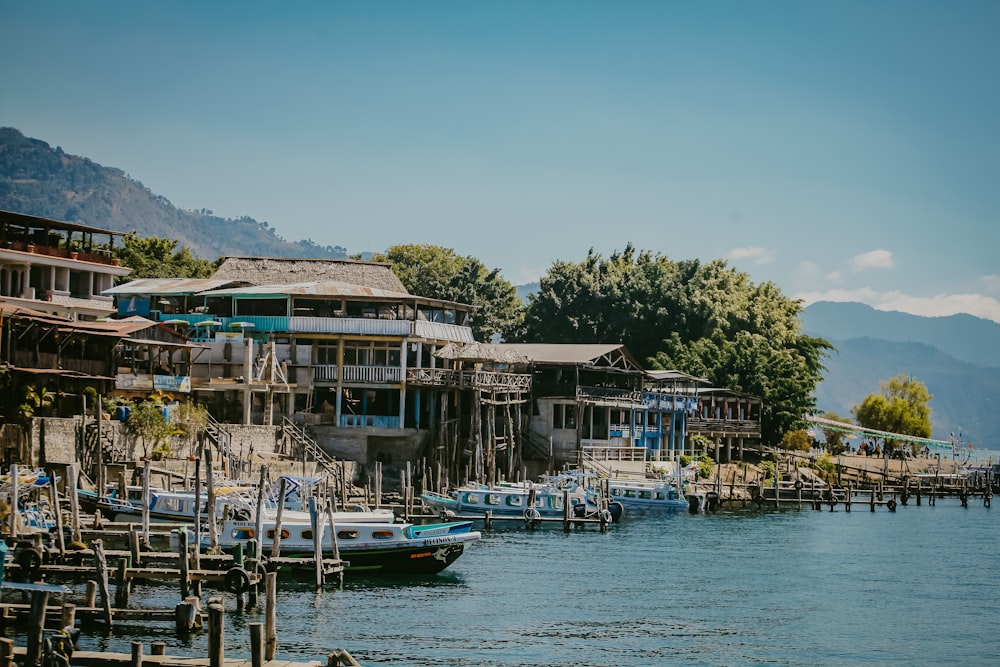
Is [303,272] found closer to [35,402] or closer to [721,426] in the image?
[721,426]

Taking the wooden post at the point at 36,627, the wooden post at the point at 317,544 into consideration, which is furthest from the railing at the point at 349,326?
the wooden post at the point at 36,627

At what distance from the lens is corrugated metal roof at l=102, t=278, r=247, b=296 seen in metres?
79.9

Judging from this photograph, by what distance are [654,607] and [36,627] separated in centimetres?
2494

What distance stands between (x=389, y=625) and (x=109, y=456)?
22251mm

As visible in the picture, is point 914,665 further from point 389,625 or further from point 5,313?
point 5,313

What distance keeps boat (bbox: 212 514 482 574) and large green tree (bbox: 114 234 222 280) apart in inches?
2714

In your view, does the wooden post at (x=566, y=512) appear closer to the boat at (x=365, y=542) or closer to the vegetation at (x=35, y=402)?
the boat at (x=365, y=542)

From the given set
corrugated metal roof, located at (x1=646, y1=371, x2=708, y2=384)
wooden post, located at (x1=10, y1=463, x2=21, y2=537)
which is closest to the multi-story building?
wooden post, located at (x1=10, y1=463, x2=21, y2=537)

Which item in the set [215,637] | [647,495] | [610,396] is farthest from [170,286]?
[215,637]

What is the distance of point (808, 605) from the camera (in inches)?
1961

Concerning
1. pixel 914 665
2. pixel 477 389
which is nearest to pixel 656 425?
pixel 477 389

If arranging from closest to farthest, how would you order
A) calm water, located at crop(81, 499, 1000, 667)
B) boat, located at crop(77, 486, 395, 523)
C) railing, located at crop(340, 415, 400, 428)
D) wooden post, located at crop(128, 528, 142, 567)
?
calm water, located at crop(81, 499, 1000, 667) → wooden post, located at crop(128, 528, 142, 567) → boat, located at crop(77, 486, 395, 523) → railing, located at crop(340, 415, 400, 428)

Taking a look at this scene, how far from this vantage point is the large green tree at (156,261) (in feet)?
383

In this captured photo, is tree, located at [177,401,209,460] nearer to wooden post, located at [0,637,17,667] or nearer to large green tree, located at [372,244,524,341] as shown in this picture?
wooden post, located at [0,637,17,667]
